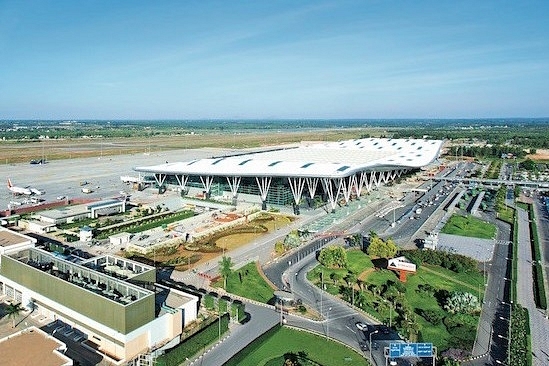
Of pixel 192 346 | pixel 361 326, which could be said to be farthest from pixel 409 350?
pixel 192 346

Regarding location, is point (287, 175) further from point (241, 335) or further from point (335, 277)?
point (241, 335)

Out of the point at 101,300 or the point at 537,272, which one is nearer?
the point at 101,300

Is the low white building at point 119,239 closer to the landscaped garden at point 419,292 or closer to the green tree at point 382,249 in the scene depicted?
the landscaped garden at point 419,292

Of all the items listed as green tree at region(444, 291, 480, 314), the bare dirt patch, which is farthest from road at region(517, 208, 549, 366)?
the bare dirt patch

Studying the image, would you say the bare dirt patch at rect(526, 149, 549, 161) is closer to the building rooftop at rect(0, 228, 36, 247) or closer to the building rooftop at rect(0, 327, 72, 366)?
the building rooftop at rect(0, 228, 36, 247)

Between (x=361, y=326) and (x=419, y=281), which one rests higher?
(x=419, y=281)

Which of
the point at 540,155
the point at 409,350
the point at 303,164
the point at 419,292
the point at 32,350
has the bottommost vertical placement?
the point at 419,292
